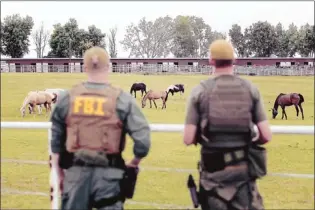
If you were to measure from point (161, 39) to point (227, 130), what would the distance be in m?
77.3

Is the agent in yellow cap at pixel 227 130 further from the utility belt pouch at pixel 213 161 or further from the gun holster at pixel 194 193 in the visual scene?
the gun holster at pixel 194 193

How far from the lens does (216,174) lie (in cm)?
305

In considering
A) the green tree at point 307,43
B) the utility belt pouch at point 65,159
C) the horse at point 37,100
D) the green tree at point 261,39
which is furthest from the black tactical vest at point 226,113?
the green tree at point 261,39

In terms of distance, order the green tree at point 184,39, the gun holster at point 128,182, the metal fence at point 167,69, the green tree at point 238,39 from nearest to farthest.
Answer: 1. the gun holster at point 128,182
2. the metal fence at point 167,69
3. the green tree at point 238,39
4. the green tree at point 184,39

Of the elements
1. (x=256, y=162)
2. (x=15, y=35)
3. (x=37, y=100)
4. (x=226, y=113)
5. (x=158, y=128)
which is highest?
(x=15, y=35)

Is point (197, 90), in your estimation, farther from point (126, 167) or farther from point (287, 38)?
point (287, 38)

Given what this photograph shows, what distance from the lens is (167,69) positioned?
62.5m

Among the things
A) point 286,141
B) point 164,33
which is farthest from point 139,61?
point 286,141

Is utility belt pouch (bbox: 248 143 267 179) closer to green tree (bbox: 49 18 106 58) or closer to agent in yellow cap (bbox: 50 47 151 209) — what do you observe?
agent in yellow cap (bbox: 50 47 151 209)

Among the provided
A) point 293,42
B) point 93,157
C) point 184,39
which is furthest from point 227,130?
point 184,39

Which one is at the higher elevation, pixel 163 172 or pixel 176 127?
pixel 176 127

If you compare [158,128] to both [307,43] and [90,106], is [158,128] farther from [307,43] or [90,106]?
[307,43]

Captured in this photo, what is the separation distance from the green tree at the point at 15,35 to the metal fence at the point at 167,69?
3546mm

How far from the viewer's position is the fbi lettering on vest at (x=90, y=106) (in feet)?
9.83
